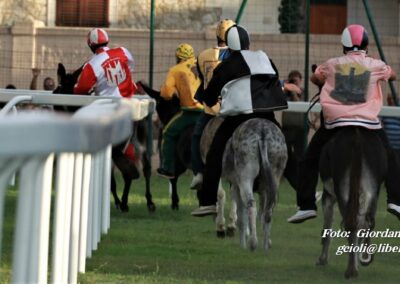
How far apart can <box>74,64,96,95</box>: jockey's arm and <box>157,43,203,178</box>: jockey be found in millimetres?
1394

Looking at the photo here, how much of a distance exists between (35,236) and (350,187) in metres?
5.51

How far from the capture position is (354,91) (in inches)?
406

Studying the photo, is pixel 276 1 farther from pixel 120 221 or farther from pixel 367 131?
pixel 367 131

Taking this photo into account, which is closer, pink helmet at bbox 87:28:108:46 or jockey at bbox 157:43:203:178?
pink helmet at bbox 87:28:108:46

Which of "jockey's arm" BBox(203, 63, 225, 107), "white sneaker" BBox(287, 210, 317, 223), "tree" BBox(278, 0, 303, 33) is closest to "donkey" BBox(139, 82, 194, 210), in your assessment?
"jockey's arm" BBox(203, 63, 225, 107)

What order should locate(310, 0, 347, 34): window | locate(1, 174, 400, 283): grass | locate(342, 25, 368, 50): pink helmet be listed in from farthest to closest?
1. locate(310, 0, 347, 34): window
2. locate(342, 25, 368, 50): pink helmet
3. locate(1, 174, 400, 283): grass

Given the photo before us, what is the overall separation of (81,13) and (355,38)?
2030 cm

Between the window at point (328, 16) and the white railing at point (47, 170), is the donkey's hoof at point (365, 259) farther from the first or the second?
the window at point (328, 16)

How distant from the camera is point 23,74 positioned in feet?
74.7

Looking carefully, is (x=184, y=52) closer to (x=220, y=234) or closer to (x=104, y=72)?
(x=104, y=72)

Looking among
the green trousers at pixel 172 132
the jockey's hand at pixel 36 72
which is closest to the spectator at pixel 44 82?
the jockey's hand at pixel 36 72

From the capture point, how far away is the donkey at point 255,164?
11.3 meters

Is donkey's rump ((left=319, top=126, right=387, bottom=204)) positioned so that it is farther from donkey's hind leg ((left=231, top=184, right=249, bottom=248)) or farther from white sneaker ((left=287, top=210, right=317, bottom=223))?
donkey's hind leg ((left=231, top=184, right=249, bottom=248))

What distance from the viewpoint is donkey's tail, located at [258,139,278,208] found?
1130cm
